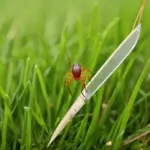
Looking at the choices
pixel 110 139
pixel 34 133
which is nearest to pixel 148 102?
pixel 110 139

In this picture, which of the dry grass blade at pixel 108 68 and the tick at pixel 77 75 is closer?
the dry grass blade at pixel 108 68

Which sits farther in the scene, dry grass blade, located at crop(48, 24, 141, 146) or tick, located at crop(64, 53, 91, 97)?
tick, located at crop(64, 53, 91, 97)

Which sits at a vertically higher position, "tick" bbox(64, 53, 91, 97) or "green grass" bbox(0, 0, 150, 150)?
"tick" bbox(64, 53, 91, 97)

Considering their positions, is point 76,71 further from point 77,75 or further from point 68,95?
point 68,95

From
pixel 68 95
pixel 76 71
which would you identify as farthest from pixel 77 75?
pixel 68 95

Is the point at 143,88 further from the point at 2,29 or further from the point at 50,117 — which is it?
the point at 2,29

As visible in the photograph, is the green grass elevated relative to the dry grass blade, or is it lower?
lower

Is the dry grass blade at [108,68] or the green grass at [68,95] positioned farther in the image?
the green grass at [68,95]

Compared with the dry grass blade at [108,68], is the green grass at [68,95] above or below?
below
